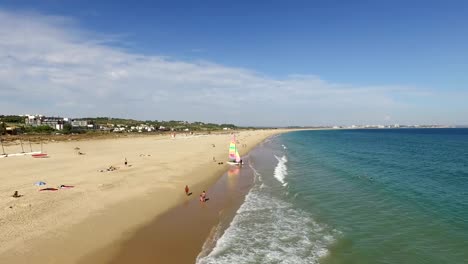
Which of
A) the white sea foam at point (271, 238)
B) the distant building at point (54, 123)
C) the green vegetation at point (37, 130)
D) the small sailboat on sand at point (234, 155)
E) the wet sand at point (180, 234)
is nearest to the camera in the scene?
the wet sand at point (180, 234)

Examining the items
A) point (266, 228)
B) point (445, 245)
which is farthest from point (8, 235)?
point (445, 245)

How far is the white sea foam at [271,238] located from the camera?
1583 centimetres

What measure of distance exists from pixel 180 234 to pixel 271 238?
5232mm

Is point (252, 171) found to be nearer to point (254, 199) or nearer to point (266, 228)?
point (254, 199)

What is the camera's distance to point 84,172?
1464 inches

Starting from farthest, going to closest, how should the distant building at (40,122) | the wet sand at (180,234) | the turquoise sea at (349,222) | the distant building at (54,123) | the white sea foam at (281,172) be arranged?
the distant building at (40,122)
the distant building at (54,123)
the white sea foam at (281,172)
the turquoise sea at (349,222)
the wet sand at (180,234)

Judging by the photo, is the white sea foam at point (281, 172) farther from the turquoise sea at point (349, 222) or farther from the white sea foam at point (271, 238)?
the white sea foam at point (271, 238)

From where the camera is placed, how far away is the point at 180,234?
18.5m

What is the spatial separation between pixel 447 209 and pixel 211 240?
18.0 meters

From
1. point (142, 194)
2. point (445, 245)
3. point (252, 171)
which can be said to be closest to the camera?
point (445, 245)

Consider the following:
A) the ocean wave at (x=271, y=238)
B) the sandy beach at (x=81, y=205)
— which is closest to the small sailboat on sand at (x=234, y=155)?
the sandy beach at (x=81, y=205)

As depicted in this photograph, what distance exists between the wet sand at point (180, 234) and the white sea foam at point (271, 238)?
795 mm

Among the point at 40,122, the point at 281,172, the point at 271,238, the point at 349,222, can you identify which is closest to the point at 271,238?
the point at 271,238

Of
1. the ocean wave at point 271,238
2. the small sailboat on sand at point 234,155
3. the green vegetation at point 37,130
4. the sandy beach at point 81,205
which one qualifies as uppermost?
the green vegetation at point 37,130
